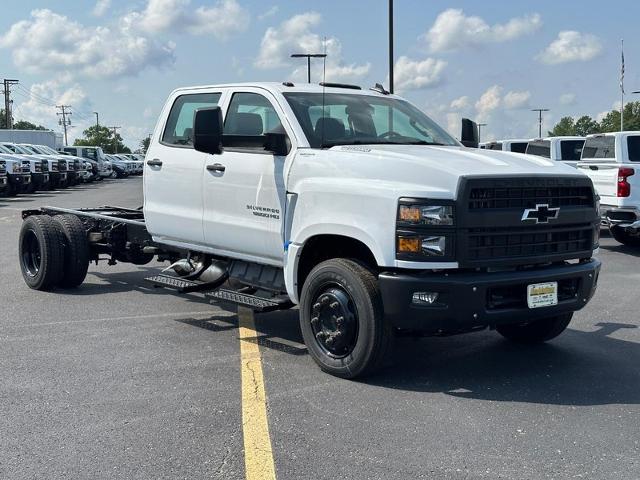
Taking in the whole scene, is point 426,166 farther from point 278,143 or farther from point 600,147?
point 600,147

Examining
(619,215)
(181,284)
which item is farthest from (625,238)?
(181,284)

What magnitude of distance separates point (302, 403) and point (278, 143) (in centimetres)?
199

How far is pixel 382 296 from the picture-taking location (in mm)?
4801

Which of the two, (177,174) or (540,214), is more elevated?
(177,174)

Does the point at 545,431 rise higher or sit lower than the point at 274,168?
lower

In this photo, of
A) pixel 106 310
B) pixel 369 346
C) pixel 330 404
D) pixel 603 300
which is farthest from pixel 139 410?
pixel 603 300

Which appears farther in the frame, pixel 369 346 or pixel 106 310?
pixel 106 310

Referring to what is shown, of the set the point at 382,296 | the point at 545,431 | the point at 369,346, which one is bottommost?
the point at 545,431

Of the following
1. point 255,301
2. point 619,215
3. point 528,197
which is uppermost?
point 528,197

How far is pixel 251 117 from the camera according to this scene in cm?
623

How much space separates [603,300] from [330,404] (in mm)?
4549

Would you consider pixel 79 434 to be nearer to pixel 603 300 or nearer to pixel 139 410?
pixel 139 410

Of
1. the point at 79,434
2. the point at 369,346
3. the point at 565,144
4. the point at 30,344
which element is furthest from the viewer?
the point at 565,144

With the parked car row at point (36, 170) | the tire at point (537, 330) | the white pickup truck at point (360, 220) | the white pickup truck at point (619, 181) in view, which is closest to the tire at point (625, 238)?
the white pickup truck at point (619, 181)
